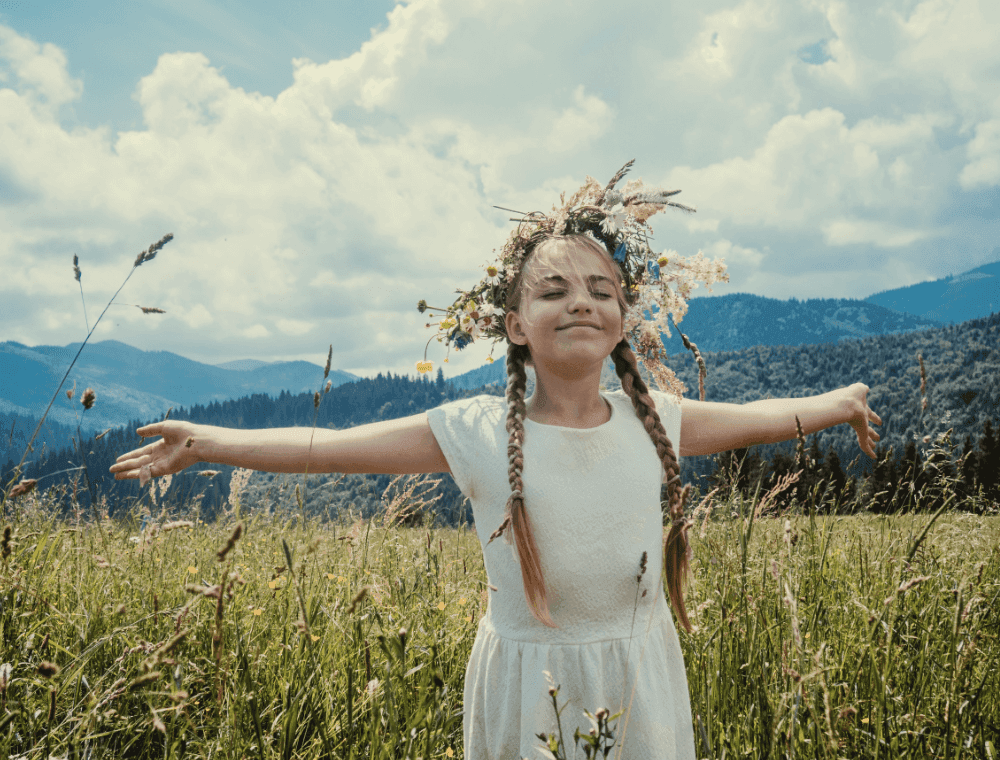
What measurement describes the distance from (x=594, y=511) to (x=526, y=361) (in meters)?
0.78

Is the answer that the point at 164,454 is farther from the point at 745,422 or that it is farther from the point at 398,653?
the point at 745,422

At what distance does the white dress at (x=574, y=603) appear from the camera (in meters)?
1.89

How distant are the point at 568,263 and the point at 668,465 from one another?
844 mm

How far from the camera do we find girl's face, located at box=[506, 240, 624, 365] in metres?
2.20

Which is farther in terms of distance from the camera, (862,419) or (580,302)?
(862,419)

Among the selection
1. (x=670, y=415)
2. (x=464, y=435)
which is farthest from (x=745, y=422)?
(x=464, y=435)

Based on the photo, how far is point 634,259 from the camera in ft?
8.38

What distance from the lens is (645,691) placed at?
1.90 metres

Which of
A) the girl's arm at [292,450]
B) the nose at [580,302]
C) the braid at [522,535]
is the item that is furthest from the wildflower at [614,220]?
the girl's arm at [292,450]

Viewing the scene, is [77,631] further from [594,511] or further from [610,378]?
[610,378]

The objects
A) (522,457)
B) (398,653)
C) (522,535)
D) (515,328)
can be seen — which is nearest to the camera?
(398,653)

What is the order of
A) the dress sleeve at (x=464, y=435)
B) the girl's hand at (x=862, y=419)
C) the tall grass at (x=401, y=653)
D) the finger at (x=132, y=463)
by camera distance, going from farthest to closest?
the girl's hand at (x=862, y=419)
the dress sleeve at (x=464, y=435)
the finger at (x=132, y=463)
the tall grass at (x=401, y=653)

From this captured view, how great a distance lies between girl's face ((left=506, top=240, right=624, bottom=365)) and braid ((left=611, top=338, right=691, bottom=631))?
0.21m

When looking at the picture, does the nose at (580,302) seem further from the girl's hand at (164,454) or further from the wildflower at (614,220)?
the girl's hand at (164,454)
